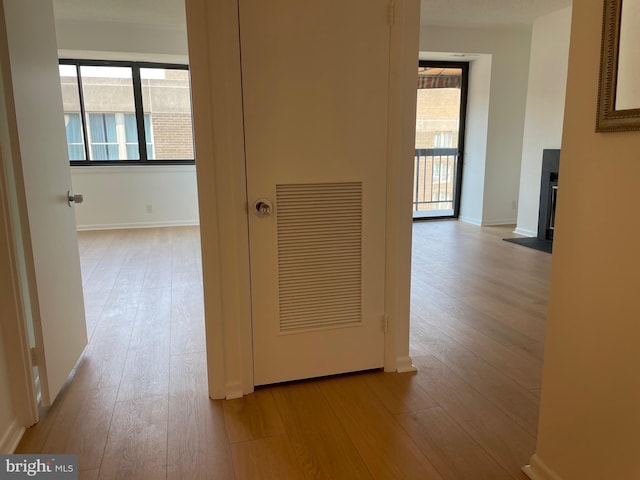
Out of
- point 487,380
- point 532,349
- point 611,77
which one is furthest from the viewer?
point 532,349

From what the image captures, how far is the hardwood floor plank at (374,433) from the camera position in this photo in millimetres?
1584

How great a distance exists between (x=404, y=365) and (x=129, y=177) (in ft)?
17.1

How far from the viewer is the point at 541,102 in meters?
5.39

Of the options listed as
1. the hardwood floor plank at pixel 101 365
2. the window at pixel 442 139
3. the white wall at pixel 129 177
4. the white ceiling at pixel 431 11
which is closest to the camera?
the hardwood floor plank at pixel 101 365

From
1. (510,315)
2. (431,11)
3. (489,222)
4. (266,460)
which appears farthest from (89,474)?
(489,222)

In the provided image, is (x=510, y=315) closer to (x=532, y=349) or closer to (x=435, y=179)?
(x=532, y=349)

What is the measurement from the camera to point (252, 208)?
196 centimetres

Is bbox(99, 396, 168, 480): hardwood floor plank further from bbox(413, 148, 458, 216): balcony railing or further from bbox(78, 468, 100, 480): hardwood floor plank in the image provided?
bbox(413, 148, 458, 216): balcony railing

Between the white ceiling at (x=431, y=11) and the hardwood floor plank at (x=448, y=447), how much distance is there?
446 cm

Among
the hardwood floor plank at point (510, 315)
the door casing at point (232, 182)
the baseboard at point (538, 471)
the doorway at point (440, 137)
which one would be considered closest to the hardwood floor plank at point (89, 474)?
the door casing at point (232, 182)

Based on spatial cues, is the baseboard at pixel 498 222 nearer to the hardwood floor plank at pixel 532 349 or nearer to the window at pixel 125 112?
the hardwood floor plank at pixel 532 349

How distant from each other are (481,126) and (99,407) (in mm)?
5923

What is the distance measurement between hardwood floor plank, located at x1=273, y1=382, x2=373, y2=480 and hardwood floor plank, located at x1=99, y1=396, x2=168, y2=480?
0.48m

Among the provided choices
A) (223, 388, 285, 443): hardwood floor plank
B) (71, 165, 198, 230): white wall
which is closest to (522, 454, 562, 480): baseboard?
(223, 388, 285, 443): hardwood floor plank
